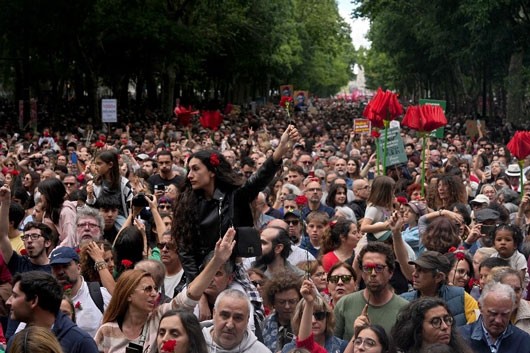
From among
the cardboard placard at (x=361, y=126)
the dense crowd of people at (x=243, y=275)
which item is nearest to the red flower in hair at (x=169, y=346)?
the dense crowd of people at (x=243, y=275)

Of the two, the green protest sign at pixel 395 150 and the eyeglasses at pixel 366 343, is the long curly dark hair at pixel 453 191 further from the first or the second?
the eyeglasses at pixel 366 343

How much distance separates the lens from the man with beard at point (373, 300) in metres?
7.15

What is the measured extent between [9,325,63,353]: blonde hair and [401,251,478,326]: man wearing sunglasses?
331 cm

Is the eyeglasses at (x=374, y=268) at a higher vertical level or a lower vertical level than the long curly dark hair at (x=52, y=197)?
lower

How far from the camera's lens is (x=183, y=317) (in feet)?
18.2

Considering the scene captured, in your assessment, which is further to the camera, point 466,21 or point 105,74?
point 105,74

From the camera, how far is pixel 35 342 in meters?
4.79

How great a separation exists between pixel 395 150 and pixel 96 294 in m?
9.08

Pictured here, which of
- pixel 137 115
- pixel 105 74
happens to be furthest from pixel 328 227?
pixel 105 74

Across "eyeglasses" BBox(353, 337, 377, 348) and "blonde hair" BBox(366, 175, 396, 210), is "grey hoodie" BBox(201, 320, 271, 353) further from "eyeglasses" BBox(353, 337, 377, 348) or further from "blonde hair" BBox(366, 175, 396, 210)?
"blonde hair" BBox(366, 175, 396, 210)

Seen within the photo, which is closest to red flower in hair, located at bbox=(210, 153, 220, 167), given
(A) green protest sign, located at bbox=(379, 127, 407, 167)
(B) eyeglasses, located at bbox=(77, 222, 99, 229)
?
(B) eyeglasses, located at bbox=(77, 222, 99, 229)

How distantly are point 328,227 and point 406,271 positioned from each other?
4.25 ft

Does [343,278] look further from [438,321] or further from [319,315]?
[438,321]

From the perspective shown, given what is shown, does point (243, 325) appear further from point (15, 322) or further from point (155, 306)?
point (15, 322)
